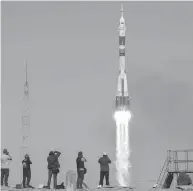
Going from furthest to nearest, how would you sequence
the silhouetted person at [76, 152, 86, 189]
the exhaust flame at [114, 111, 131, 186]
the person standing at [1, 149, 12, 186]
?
the exhaust flame at [114, 111, 131, 186] < the person standing at [1, 149, 12, 186] < the silhouetted person at [76, 152, 86, 189]

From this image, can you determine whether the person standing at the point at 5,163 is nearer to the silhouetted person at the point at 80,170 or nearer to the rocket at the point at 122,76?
the silhouetted person at the point at 80,170

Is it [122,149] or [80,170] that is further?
[122,149]

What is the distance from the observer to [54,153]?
181ft

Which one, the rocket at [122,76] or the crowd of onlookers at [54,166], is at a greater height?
the rocket at [122,76]

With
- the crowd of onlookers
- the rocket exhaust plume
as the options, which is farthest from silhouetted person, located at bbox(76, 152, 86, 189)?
the rocket exhaust plume

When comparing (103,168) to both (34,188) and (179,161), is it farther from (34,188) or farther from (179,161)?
(179,161)

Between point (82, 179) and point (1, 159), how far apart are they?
5049mm

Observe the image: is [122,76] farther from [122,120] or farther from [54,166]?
[54,166]

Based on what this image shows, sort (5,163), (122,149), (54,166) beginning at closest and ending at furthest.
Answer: (54,166), (5,163), (122,149)

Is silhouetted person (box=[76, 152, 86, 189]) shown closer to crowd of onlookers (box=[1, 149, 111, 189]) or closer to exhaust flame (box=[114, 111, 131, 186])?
crowd of onlookers (box=[1, 149, 111, 189])

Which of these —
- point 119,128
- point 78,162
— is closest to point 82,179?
point 78,162

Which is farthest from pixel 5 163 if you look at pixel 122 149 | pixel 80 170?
pixel 122 149

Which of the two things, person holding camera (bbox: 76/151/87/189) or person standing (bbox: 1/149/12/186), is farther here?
person standing (bbox: 1/149/12/186)

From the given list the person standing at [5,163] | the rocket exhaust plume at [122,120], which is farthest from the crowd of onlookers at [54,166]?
the rocket exhaust plume at [122,120]
